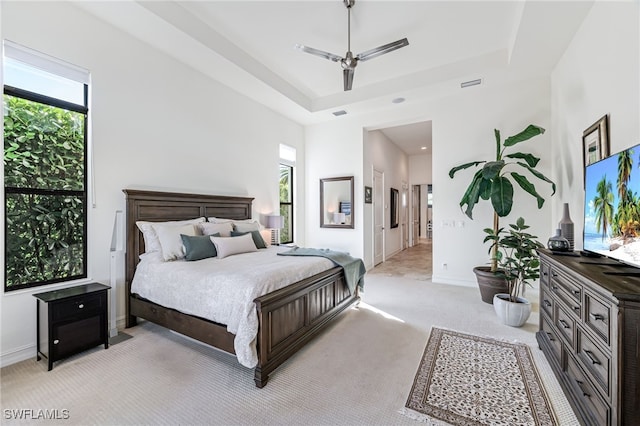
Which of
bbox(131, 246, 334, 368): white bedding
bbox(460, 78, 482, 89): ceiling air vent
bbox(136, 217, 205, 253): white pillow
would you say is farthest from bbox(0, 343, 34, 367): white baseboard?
bbox(460, 78, 482, 89): ceiling air vent

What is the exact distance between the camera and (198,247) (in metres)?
3.12

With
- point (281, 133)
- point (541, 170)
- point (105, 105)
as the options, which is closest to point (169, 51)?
point (105, 105)

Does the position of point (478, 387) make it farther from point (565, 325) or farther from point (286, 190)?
point (286, 190)

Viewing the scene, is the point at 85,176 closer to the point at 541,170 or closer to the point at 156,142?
the point at 156,142

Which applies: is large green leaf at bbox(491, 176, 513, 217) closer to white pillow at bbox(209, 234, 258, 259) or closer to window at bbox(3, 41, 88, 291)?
white pillow at bbox(209, 234, 258, 259)

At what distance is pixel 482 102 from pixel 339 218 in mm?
3336

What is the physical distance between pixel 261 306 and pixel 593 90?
149 inches

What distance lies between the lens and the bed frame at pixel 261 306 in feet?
7.13

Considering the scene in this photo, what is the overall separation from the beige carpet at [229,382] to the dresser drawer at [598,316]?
71 centimetres

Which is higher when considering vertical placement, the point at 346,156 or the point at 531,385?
the point at 346,156

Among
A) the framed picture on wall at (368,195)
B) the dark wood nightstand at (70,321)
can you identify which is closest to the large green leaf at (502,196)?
the framed picture on wall at (368,195)

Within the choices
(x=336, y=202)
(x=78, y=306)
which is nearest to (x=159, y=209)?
(x=78, y=306)

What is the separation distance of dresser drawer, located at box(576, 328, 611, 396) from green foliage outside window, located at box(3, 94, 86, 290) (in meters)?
4.19

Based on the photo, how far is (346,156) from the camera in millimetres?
5898
